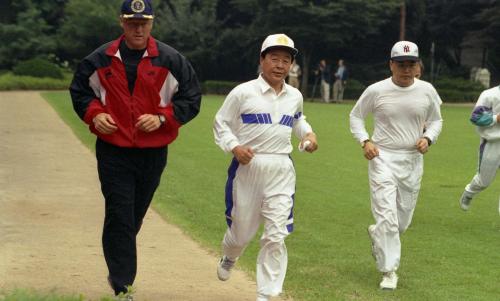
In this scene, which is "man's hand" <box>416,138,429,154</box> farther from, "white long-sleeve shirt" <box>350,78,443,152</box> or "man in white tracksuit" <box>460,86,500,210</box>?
"man in white tracksuit" <box>460,86,500,210</box>

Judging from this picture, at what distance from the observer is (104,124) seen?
6316mm

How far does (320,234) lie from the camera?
1030 cm

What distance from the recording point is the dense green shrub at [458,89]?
47.9 m

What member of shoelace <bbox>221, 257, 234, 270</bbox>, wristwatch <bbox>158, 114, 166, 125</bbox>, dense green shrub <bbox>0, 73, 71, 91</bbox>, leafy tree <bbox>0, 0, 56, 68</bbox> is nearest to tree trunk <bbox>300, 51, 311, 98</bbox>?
dense green shrub <bbox>0, 73, 71, 91</bbox>

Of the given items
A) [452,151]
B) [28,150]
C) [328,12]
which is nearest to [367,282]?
[28,150]

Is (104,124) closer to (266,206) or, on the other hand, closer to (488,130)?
(266,206)

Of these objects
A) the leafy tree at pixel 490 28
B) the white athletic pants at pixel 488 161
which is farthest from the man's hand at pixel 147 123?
the leafy tree at pixel 490 28

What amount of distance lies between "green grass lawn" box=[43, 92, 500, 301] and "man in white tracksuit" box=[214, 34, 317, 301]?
0.63m

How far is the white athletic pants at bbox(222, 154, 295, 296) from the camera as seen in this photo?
6.65 m

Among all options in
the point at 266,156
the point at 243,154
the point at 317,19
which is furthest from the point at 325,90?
the point at 243,154

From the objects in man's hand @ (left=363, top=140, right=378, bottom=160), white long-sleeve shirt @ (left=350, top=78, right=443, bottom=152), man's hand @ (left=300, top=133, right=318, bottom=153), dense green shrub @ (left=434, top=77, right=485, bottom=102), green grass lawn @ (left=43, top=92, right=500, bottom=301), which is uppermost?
man's hand @ (left=300, top=133, right=318, bottom=153)

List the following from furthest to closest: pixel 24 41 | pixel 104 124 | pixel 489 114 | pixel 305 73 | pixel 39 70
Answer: pixel 24 41 < pixel 305 73 < pixel 39 70 < pixel 489 114 < pixel 104 124

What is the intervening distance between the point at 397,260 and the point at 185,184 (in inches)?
269

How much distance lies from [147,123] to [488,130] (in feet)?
18.3
